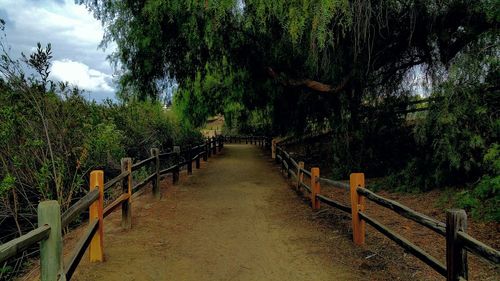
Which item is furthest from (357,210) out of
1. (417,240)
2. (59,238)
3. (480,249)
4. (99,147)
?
(99,147)

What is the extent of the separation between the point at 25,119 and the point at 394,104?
8.11 meters

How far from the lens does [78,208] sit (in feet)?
14.1

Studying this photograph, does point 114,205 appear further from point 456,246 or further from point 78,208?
point 456,246

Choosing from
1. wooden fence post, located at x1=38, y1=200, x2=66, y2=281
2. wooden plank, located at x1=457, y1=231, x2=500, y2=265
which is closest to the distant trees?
wooden fence post, located at x1=38, y1=200, x2=66, y2=281

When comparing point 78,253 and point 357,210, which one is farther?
point 357,210

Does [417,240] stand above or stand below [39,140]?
below

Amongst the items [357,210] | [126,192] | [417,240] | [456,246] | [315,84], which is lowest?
[417,240]

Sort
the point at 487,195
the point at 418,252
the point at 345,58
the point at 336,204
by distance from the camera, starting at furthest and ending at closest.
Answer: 1. the point at 345,58
2. the point at 336,204
3. the point at 487,195
4. the point at 418,252

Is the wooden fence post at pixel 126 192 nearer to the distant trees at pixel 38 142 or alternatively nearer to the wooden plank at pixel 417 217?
the distant trees at pixel 38 142

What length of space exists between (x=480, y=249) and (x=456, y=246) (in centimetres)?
41

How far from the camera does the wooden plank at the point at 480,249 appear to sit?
2.96 metres

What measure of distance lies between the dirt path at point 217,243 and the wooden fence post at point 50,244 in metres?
1.45

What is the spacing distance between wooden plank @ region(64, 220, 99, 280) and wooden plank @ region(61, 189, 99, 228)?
291mm

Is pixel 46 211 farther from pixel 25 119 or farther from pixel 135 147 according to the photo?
pixel 135 147
